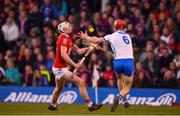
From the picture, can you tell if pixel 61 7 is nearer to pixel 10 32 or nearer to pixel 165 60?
pixel 10 32

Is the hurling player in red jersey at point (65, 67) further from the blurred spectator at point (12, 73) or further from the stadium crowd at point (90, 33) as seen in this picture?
the blurred spectator at point (12, 73)

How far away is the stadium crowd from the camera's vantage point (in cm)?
2417

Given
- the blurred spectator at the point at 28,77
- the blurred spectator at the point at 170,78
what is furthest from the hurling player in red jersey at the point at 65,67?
the blurred spectator at the point at 28,77

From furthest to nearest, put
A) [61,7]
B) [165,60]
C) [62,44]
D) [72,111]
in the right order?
1. [61,7]
2. [165,60]
3. [72,111]
4. [62,44]

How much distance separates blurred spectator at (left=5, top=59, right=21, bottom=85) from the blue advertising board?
983 millimetres

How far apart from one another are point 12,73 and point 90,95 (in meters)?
2.99

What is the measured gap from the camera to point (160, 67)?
79.5ft

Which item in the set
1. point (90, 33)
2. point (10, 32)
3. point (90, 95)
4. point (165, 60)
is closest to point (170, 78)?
point (165, 60)

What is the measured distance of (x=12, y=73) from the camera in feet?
81.9

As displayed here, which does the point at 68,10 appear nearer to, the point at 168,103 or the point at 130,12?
the point at 130,12

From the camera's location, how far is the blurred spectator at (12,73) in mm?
24891

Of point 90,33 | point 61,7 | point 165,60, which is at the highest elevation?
point 61,7

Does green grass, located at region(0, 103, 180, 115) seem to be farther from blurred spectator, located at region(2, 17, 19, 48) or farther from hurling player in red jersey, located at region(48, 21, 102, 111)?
blurred spectator, located at region(2, 17, 19, 48)

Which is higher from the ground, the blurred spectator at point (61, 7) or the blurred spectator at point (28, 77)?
the blurred spectator at point (61, 7)
